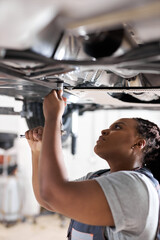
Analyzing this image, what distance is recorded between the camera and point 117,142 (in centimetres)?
109

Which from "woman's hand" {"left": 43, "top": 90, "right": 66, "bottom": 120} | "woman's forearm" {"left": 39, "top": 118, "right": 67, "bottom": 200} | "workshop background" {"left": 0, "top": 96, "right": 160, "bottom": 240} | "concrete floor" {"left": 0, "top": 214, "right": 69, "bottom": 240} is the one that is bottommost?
"concrete floor" {"left": 0, "top": 214, "right": 69, "bottom": 240}

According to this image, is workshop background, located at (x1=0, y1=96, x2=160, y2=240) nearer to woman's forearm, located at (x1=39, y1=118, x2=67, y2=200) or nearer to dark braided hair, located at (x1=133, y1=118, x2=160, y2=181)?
dark braided hair, located at (x1=133, y1=118, x2=160, y2=181)

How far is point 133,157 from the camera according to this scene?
1.12m

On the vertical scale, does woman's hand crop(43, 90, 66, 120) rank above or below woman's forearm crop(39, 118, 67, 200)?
above

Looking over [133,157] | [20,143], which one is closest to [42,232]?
[20,143]

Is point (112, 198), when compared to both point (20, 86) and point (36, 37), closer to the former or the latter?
point (36, 37)

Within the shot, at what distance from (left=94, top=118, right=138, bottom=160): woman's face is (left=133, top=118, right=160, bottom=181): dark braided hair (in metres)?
0.05

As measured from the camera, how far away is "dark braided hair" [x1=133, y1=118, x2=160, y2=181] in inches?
46.3

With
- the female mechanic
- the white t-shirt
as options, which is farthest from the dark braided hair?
the white t-shirt

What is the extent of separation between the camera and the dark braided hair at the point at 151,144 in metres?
1.18

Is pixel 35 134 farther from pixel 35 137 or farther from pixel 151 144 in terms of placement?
pixel 151 144

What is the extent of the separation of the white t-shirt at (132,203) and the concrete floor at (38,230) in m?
2.37

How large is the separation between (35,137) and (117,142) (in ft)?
1.09

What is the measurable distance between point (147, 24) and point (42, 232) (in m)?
3.07
